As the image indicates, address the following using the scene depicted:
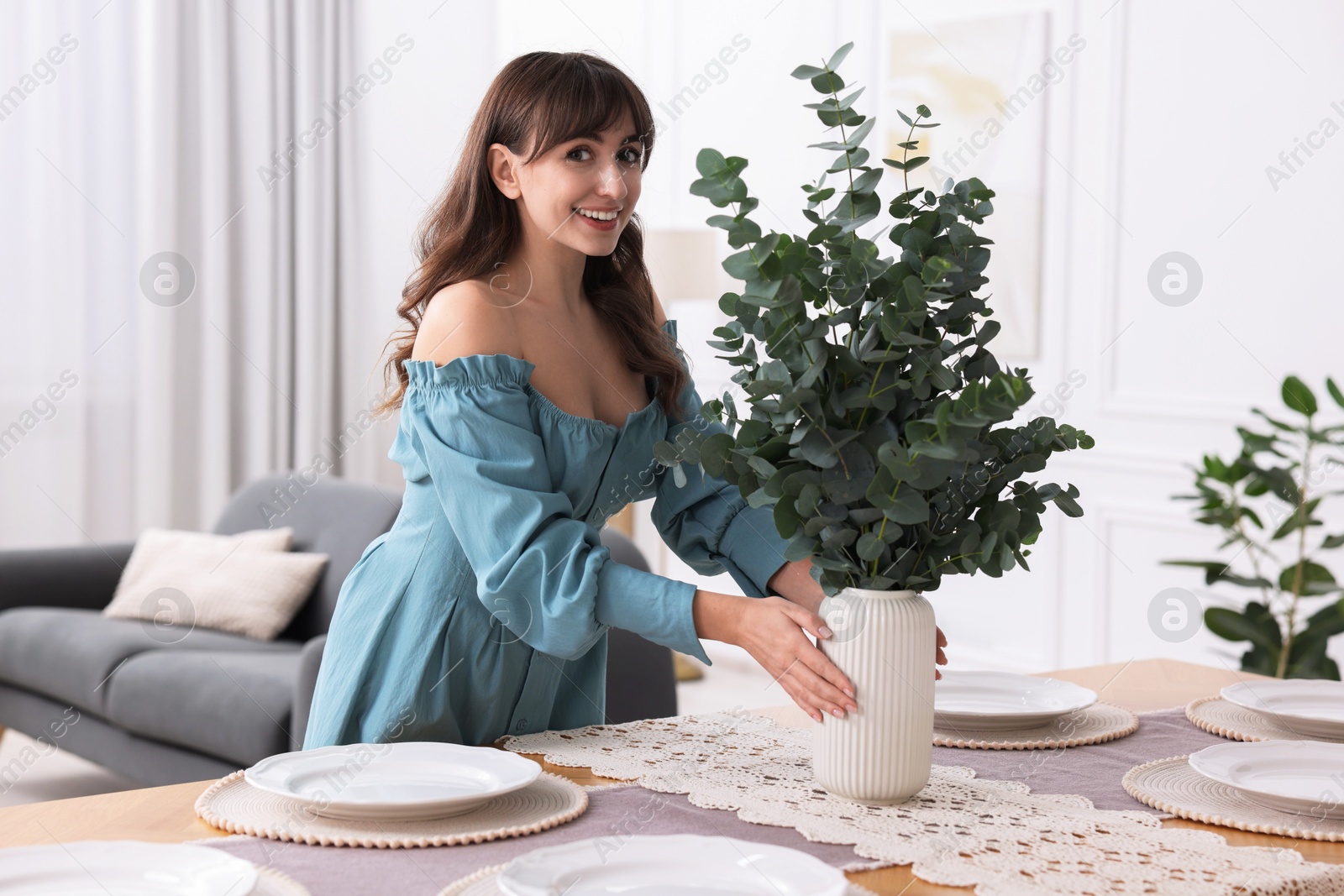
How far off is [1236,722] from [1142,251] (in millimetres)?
2510

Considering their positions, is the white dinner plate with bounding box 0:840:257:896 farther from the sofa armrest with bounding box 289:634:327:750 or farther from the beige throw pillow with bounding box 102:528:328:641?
the beige throw pillow with bounding box 102:528:328:641

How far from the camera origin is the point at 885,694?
1.16m

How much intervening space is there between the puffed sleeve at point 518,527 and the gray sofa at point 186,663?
1.16 meters

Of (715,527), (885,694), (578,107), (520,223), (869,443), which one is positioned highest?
(578,107)

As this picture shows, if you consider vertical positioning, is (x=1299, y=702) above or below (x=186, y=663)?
above

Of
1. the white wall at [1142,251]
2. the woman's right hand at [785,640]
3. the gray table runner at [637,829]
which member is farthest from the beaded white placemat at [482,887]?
the white wall at [1142,251]

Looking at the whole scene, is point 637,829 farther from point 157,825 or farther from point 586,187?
point 586,187

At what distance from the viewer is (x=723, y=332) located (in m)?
1.16

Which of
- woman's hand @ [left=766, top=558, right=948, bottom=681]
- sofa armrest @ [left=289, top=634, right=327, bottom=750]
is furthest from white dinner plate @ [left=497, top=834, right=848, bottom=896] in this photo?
sofa armrest @ [left=289, top=634, right=327, bottom=750]

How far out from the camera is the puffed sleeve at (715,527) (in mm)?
1538

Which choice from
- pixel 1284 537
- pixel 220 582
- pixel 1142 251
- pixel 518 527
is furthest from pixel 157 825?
pixel 1142 251

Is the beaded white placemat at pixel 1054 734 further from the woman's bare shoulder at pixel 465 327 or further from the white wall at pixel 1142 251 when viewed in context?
the white wall at pixel 1142 251

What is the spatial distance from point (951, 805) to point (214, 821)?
62 cm

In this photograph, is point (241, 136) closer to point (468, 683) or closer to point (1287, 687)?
point (468, 683)
